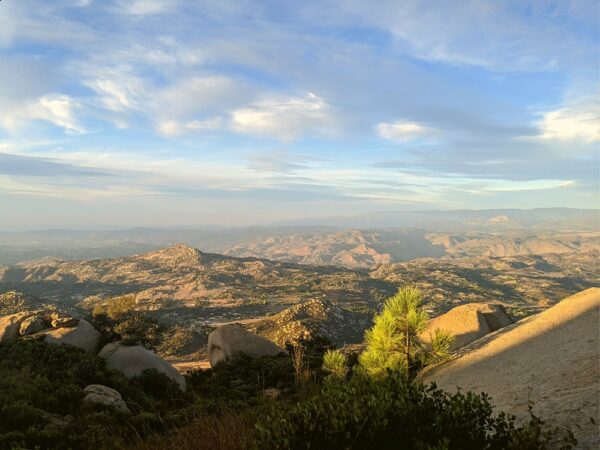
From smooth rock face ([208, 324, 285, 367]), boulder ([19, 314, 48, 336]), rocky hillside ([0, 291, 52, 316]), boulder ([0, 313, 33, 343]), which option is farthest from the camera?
rocky hillside ([0, 291, 52, 316])

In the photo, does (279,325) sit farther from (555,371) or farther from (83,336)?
(555,371)

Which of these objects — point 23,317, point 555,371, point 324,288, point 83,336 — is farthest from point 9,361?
point 324,288

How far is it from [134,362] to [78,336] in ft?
18.6

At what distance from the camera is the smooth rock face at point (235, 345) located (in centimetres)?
3416

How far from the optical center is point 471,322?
24438 mm

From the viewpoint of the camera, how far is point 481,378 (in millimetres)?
14070

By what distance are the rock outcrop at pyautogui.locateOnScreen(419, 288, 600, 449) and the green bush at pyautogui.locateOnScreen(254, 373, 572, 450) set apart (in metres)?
1.97

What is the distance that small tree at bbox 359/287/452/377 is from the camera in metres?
16.3

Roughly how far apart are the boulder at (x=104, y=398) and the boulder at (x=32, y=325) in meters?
14.9

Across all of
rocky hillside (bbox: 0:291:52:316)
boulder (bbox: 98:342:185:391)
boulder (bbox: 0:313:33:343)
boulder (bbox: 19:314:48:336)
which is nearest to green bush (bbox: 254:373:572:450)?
boulder (bbox: 98:342:185:391)

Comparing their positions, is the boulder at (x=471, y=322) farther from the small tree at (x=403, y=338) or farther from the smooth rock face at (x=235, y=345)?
the smooth rock face at (x=235, y=345)

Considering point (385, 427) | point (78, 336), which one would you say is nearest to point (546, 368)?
point (385, 427)

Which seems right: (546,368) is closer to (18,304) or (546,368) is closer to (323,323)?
(323,323)

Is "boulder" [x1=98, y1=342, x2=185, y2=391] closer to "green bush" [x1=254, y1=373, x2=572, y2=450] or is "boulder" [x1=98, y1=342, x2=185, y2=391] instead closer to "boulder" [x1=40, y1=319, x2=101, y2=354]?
Result: "boulder" [x1=40, y1=319, x2=101, y2=354]
